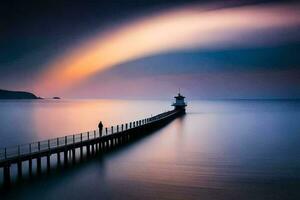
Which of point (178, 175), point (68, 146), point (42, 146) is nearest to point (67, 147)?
point (68, 146)

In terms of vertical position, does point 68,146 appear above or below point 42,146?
above

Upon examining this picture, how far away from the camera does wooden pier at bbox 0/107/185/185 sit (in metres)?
22.4

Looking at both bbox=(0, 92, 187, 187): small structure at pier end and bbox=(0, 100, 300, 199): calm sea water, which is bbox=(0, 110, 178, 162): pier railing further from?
bbox=(0, 100, 300, 199): calm sea water

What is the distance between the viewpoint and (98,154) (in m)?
33.6

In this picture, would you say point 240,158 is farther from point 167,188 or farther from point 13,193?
point 13,193

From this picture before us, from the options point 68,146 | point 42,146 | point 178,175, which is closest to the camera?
point 178,175

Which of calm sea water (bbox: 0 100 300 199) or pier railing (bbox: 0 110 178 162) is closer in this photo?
calm sea water (bbox: 0 100 300 199)

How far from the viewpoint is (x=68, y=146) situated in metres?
28.0

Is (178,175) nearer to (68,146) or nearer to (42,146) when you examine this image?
(68,146)

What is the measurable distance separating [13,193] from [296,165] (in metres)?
21.8

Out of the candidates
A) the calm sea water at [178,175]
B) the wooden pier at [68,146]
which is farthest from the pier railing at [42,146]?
the calm sea water at [178,175]

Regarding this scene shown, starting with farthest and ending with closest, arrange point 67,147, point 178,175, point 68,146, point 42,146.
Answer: point 42,146, point 68,146, point 67,147, point 178,175

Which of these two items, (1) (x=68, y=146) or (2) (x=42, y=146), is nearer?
(1) (x=68, y=146)

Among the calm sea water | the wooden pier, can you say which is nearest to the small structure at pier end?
the wooden pier
